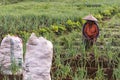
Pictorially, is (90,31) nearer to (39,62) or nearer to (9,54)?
(9,54)

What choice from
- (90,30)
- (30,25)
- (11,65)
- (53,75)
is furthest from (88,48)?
(30,25)

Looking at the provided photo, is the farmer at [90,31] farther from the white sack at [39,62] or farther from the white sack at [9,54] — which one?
the white sack at [39,62]

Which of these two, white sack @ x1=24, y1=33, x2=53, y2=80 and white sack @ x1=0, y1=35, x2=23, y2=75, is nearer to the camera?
white sack @ x1=24, y1=33, x2=53, y2=80

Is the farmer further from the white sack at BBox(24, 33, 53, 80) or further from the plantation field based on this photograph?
the white sack at BBox(24, 33, 53, 80)

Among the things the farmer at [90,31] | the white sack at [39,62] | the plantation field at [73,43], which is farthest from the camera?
the farmer at [90,31]

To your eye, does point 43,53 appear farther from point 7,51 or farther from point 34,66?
point 7,51

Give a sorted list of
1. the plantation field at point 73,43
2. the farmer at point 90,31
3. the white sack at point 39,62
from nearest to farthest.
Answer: the white sack at point 39,62 → the plantation field at point 73,43 → the farmer at point 90,31

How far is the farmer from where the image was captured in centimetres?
694

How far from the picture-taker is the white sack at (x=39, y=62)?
513 cm

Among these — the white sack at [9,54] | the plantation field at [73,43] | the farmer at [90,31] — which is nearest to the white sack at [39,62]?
the plantation field at [73,43]

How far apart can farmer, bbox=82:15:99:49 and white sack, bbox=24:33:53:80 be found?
6.20ft

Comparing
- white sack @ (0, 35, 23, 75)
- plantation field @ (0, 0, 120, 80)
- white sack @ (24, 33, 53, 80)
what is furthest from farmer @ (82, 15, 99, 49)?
white sack @ (24, 33, 53, 80)

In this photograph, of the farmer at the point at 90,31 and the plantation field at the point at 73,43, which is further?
the farmer at the point at 90,31

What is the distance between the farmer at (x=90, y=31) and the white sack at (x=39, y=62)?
1.89m
